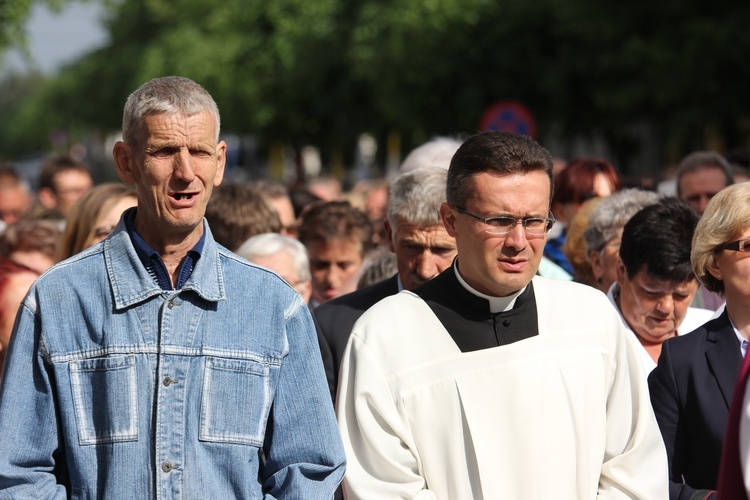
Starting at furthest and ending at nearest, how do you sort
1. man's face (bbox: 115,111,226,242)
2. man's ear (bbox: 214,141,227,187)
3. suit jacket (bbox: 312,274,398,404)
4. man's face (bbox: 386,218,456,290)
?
man's face (bbox: 386,218,456,290) → suit jacket (bbox: 312,274,398,404) → man's ear (bbox: 214,141,227,187) → man's face (bbox: 115,111,226,242)

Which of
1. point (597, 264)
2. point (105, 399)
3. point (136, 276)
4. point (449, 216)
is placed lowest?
point (105, 399)

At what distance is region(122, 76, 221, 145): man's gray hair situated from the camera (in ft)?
10.9

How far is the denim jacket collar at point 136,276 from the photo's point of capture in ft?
10.7

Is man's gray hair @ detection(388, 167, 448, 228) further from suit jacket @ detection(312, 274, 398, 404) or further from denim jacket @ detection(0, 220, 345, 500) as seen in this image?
denim jacket @ detection(0, 220, 345, 500)

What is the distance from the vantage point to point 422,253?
17.0 feet

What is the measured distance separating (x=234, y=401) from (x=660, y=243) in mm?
2456

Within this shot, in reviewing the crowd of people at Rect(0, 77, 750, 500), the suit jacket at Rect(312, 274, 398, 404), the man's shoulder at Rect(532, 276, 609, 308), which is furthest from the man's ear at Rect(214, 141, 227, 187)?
the suit jacket at Rect(312, 274, 398, 404)

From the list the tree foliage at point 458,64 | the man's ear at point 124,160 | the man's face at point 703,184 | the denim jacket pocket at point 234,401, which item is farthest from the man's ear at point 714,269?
the tree foliage at point 458,64

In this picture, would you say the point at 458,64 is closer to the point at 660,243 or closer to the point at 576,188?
the point at 576,188

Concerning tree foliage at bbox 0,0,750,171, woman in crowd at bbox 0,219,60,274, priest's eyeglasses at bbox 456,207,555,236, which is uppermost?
tree foliage at bbox 0,0,750,171

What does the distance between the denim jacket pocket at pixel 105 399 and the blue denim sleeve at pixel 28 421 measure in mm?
78

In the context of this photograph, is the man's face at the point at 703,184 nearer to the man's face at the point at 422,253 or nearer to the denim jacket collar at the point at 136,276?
the man's face at the point at 422,253

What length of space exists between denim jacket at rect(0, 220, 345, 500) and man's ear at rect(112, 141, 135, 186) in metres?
0.18

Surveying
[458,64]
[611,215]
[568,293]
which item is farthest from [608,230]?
[458,64]
